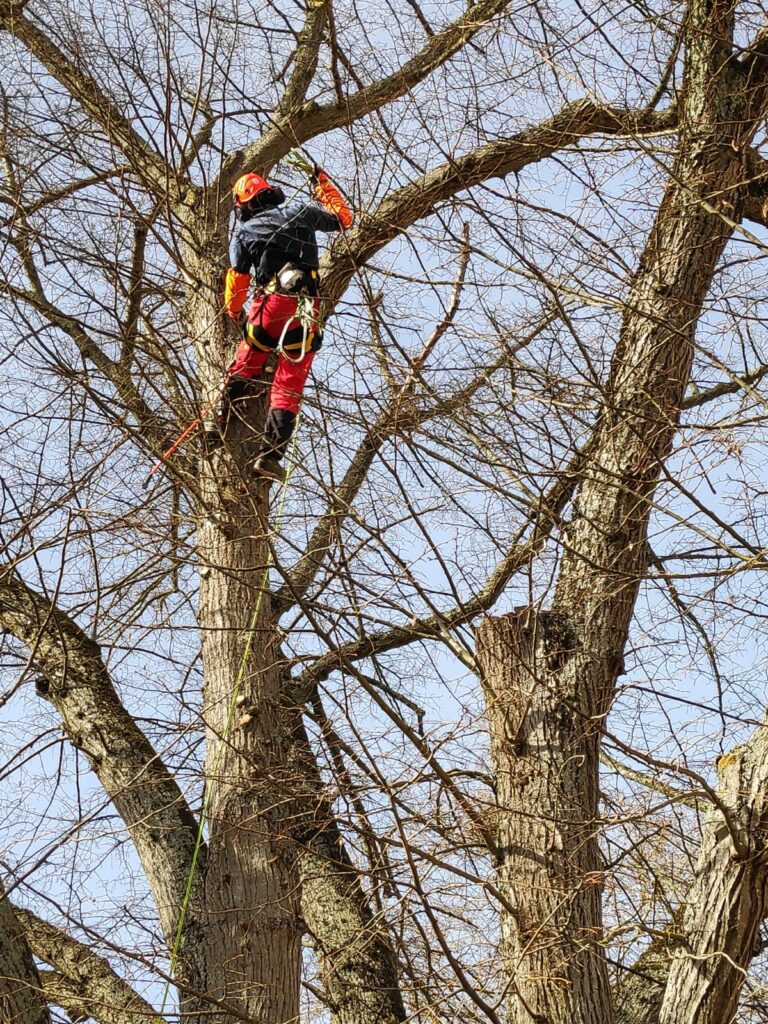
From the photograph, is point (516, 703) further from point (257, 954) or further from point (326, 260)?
point (326, 260)

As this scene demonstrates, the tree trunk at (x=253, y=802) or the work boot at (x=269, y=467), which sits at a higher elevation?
the work boot at (x=269, y=467)

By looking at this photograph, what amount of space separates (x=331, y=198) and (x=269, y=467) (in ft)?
4.26

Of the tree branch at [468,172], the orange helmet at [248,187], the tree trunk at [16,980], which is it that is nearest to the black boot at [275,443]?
the tree branch at [468,172]

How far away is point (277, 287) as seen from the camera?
5637 millimetres

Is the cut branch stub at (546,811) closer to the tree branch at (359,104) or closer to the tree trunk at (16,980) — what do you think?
the tree trunk at (16,980)

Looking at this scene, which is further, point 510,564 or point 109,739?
point 510,564

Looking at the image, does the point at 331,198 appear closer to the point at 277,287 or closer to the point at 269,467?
the point at 277,287

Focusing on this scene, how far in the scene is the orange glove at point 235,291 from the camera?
5820mm

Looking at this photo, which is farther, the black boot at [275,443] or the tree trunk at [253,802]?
the black boot at [275,443]

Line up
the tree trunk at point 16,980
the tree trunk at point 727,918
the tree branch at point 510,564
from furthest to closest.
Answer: the tree branch at point 510,564 → the tree trunk at point 16,980 → the tree trunk at point 727,918

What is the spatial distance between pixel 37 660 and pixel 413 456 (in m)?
1.83

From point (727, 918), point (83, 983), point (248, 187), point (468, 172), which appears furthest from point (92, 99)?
point (727, 918)

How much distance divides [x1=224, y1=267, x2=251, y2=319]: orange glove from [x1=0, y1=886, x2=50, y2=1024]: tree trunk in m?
2.80

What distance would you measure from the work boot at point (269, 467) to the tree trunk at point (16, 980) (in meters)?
1.98
